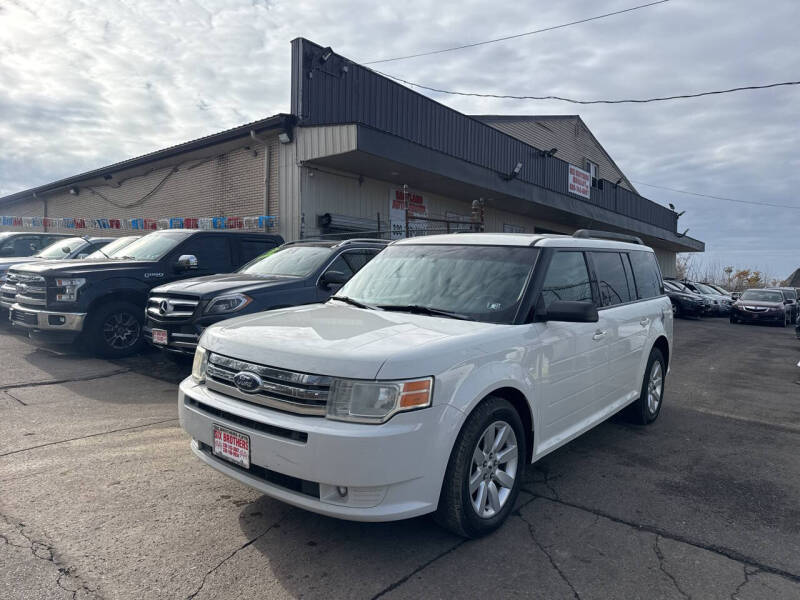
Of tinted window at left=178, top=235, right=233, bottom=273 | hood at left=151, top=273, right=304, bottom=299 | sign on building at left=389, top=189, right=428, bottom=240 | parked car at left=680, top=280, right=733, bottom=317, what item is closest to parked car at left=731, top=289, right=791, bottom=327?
parked car at left=680, top=280, right=733, bottom=317

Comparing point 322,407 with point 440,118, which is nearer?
point 322,407

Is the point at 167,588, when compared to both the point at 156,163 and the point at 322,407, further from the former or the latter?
the point at 156,163

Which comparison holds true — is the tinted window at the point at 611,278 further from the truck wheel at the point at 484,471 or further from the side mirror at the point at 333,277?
the side mirror at the point at 333,277

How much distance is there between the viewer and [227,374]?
3125 mm

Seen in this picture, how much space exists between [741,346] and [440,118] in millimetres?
9543

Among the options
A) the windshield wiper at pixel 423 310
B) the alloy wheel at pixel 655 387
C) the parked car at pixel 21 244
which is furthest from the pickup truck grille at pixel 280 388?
the parked car at pixel 21 244

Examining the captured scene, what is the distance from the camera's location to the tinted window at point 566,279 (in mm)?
3830

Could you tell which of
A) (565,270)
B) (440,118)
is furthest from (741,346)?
(565,270)

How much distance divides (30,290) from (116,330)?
132 centimetres

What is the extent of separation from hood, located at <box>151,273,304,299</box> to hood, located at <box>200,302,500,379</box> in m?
2.70

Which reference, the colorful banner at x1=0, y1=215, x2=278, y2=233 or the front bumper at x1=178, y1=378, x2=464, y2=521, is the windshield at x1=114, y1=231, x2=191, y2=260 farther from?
the front bumper at x1=178, y1=378, x2=464, y2=521

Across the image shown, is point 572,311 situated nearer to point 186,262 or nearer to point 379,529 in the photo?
point 379,529

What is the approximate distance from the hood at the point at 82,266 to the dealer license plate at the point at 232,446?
5.47 m

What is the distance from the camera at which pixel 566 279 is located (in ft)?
13.4
